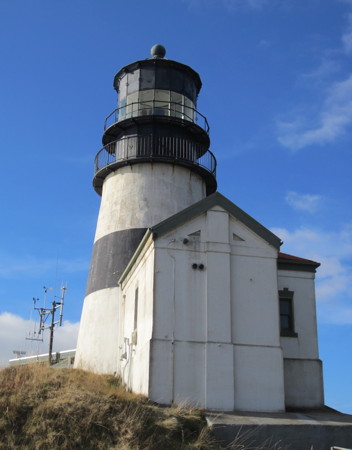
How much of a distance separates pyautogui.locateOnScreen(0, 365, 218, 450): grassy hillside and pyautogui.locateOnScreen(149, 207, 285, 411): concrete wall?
137 centimetres

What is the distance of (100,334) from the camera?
21.3 m

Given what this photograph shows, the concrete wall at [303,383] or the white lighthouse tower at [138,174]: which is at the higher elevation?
the white lighthouse tower at [138,174]

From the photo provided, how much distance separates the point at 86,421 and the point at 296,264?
29.5 ft

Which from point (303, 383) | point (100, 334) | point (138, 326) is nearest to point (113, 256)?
point (100, 334)

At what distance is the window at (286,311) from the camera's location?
723 inches

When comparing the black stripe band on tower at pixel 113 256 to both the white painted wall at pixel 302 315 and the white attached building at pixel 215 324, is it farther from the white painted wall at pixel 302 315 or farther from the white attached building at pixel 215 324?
the white painted wall at pixel 302 315

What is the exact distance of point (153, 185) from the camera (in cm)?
2238

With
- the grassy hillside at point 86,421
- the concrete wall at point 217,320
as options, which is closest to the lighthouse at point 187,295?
the concrete wall at point 217,320

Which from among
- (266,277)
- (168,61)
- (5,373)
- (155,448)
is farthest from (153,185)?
(155,448)

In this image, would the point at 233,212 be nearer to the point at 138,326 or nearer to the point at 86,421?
the point at 138,326

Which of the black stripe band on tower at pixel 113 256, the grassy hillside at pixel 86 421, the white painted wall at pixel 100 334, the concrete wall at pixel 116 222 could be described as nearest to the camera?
the grassy hillside at pixel 86 421

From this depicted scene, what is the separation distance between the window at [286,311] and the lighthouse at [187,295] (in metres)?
0.03

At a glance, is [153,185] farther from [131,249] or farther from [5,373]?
[5,373]

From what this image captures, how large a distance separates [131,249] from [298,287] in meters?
6.12
